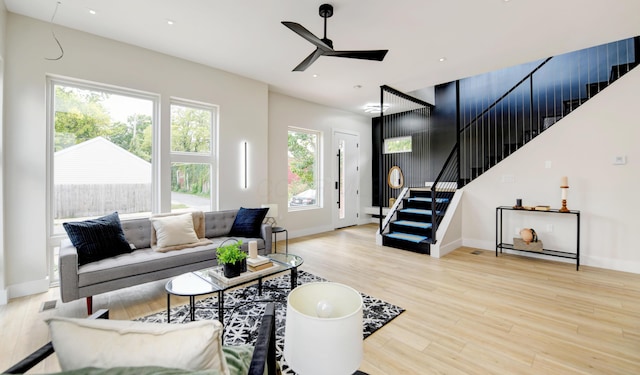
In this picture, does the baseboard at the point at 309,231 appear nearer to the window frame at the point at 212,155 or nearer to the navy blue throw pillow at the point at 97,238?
the window frame at the point at 212,155

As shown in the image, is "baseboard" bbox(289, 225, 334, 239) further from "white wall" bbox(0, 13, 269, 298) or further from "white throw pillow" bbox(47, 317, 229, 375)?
"white throw pillow" bbox(47, 317, 229, 375)

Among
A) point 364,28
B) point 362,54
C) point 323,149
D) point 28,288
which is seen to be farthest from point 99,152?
point 323,149

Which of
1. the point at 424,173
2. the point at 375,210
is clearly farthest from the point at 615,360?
the point at 375,210

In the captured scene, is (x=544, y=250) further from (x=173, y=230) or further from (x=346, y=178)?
(x=173, y=230)

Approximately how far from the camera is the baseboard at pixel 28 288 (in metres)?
3.03

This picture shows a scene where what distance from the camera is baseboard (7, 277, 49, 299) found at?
119 inches

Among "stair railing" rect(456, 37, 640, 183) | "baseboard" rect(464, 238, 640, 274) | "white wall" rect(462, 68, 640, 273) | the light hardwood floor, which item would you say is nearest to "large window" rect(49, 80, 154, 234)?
the light hardwood floor

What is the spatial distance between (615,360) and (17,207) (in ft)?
18.2

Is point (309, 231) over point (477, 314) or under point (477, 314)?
over

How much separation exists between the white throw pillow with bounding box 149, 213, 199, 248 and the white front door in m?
3.94

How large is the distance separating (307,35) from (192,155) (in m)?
2.74

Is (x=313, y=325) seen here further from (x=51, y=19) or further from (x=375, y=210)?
(x=375, y=210)

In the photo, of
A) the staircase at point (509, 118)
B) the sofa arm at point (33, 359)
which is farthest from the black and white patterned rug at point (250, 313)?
the staircase at point (509, 118)

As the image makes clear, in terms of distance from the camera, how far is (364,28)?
10.8ft
